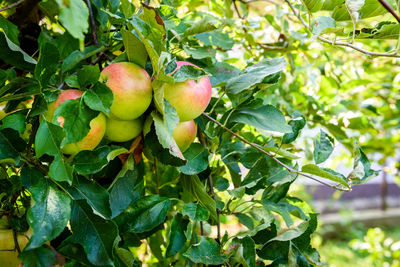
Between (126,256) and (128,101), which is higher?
(128,101)

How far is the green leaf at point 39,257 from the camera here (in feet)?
1.18

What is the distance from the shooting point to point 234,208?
0.54 meters

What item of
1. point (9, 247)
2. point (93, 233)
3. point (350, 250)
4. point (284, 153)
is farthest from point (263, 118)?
point (350, 250)

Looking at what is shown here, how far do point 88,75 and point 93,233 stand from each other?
171 mm

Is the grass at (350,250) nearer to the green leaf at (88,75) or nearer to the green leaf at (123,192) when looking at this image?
the green leaf at (123,192)

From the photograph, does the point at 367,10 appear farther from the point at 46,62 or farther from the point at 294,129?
the point at 46,62

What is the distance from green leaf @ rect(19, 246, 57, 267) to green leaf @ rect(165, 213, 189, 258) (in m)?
0.15

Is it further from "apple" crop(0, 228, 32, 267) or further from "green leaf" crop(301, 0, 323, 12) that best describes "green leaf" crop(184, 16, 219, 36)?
"apple" crop(0, 228, 32, 267)

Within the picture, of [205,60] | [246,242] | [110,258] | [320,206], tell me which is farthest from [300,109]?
[320,206]

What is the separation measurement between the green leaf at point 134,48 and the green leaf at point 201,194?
0.58 ft

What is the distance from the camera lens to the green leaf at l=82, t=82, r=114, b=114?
37 centimetres

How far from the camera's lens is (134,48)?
425mm

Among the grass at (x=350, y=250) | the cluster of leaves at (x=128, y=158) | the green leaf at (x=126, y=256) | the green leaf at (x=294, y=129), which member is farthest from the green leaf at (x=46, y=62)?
the grass at (x=350, y=250)

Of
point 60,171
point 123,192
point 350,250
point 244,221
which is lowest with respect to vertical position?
point 350,250
